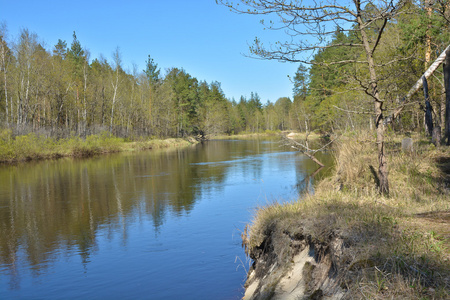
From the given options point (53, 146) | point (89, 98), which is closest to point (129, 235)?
point (53, 146)

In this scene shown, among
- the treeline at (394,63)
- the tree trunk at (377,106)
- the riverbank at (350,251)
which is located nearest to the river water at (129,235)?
the riverbank at (350,251)

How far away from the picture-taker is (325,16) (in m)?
7.19

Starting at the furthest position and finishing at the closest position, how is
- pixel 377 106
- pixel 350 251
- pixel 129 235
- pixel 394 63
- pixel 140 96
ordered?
pixel 140 96, pixel 394 63, pixel 129 235, pixel 377 106, pixel 350 251

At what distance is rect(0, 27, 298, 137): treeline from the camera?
127ft

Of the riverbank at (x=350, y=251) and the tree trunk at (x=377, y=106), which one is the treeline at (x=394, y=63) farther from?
the riverbank at (x=350, y=251)

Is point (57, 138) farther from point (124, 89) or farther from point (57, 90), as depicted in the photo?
point (124, 89)

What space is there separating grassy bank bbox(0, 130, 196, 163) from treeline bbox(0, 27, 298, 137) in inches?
75.6

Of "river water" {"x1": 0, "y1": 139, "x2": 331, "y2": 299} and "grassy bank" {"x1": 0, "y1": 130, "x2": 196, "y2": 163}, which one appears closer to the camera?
"river water" {"x1": 0, "y1": 139, "x2": 331, "y2": 299}

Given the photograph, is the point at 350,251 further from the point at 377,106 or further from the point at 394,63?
the point at 394,63

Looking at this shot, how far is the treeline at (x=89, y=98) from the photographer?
3869 cm

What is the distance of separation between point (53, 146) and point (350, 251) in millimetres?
37519

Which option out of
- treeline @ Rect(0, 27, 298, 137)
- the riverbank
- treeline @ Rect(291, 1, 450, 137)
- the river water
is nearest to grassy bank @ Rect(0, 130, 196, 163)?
treeline @ Rect(0, 27, 298, 137)

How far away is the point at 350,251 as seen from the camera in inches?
175

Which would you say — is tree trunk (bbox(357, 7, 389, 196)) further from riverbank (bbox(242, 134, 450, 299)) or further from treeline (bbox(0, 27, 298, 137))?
treeline (bbox(0, 27, 298, 137))
